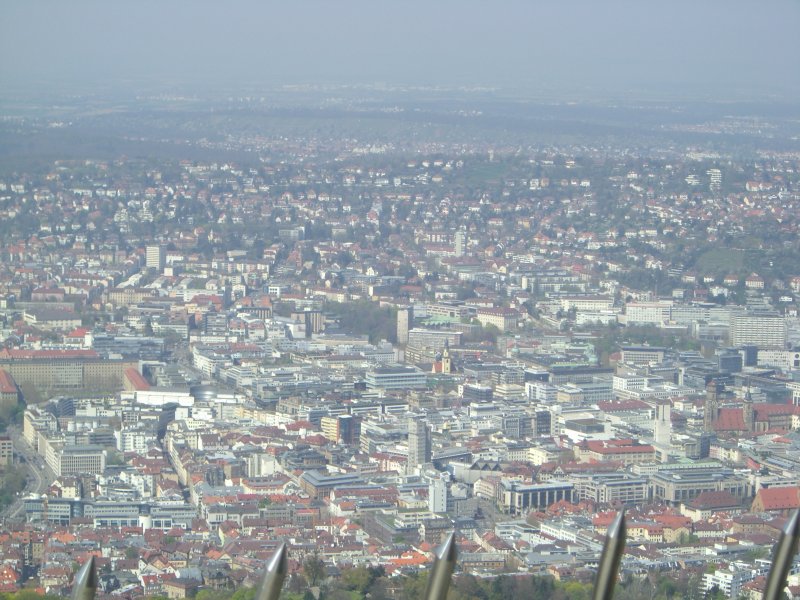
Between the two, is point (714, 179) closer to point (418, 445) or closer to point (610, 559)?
point (418, 445)

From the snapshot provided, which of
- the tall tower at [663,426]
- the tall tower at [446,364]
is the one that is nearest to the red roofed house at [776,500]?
the tall tower at [663,426]

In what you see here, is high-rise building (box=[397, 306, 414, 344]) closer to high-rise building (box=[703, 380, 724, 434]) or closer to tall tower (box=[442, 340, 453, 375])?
tall tower (box=[442, 340, 453, 375])

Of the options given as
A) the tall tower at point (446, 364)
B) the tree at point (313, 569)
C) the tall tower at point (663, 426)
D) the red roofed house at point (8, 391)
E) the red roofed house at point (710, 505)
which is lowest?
the tall tower at point (446, 364)

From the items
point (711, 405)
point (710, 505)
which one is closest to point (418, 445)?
point (710, 505)

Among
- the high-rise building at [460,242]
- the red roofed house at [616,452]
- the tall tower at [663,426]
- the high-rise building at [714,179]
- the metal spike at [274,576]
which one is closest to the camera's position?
the metal spike at [274,576]

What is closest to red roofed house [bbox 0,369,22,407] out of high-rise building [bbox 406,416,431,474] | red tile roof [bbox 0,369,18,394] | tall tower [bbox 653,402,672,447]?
red tile roof [bbox 0,369,18,394]

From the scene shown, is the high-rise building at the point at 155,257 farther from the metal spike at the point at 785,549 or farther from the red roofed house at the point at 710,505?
the metal spike at the point at 785,549
